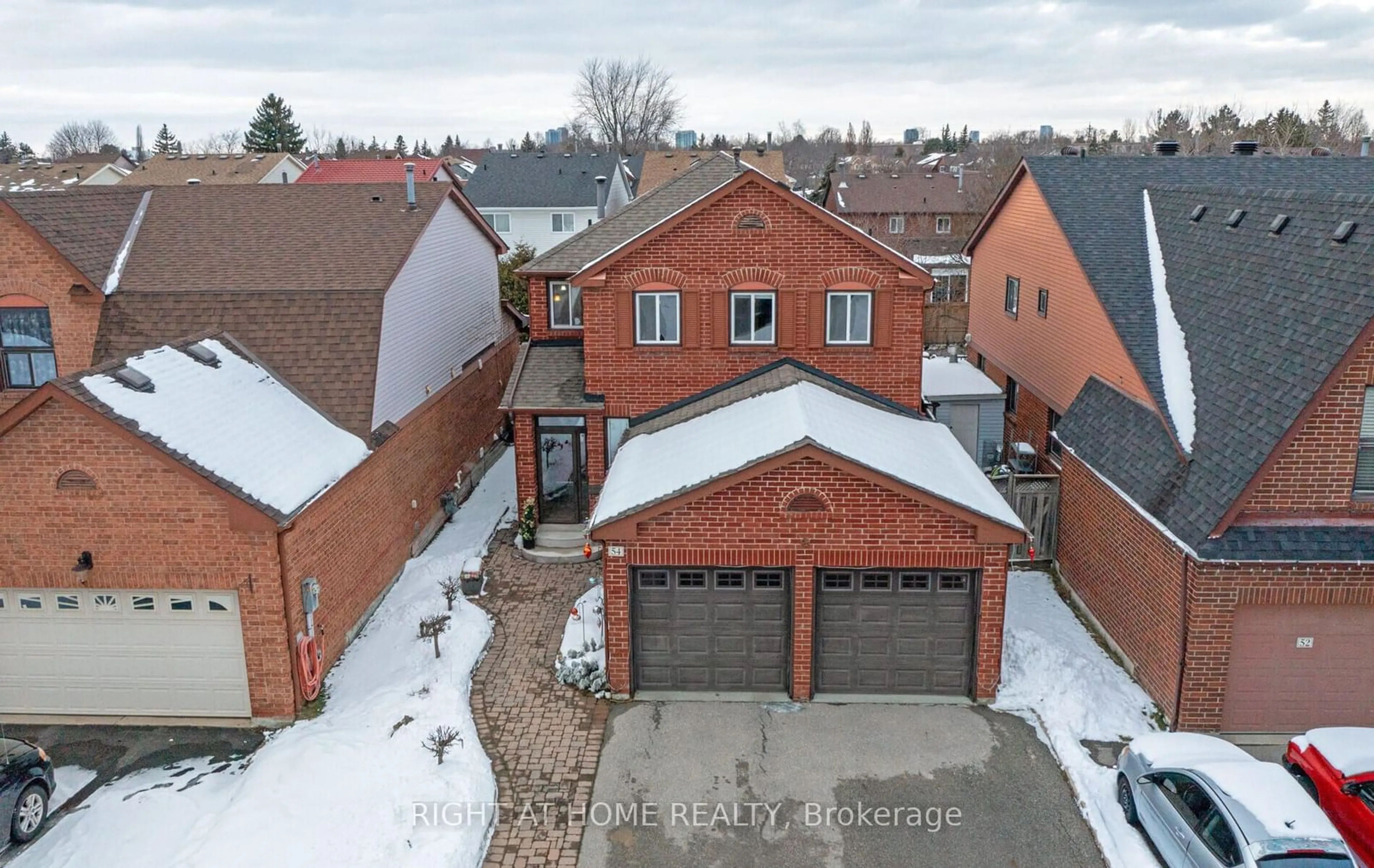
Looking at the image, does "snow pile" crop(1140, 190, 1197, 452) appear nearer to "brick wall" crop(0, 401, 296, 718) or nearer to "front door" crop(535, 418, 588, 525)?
"front door" crop(535, 418, 588, 525)

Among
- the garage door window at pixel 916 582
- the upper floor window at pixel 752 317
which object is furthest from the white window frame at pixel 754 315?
the garage door window at pixel 916 582

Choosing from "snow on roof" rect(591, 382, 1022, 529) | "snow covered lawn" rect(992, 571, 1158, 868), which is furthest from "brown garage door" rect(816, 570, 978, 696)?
"snow on roof" rect(591, 382, 1022, 529)

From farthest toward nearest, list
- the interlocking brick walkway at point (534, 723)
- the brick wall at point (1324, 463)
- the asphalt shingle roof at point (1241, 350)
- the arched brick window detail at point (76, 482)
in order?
the arched brick window detail at point (76, 482) → the asphalt shingle roof at point (1241, 350) → the brick wall at point (1324, 463) → the interlocking brick walkway at point (534, 723)

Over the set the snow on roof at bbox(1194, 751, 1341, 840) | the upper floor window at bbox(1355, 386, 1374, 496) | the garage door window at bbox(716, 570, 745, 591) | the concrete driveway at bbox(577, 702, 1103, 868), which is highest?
the upper floor window at bbox(1355, 386, 1374, 496)

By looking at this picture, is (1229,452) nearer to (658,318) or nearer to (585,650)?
(585,650)

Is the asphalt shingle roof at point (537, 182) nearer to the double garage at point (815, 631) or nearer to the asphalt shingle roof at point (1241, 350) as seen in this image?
the asphalt shingle roof at point (1241, 350)

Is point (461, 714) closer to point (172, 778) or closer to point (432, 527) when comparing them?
point (172, 778)

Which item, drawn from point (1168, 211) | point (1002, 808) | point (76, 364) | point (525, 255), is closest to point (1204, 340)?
point (1168, 211)
